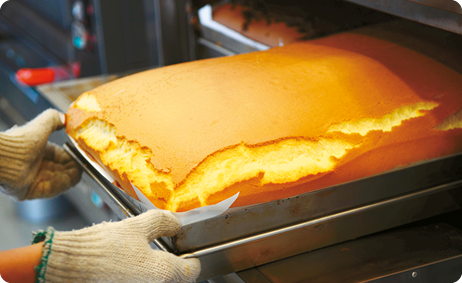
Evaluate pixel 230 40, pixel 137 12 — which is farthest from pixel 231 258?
pixel 137 12

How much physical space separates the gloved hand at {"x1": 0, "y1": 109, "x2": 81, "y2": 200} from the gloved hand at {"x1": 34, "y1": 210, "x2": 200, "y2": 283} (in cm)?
41

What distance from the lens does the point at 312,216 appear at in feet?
2.99

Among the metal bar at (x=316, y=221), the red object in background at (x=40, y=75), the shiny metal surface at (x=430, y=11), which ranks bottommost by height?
the red object in background at (x=40, y=75)

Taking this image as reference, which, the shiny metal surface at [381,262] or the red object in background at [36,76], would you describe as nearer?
the shiny metal surface at [381,262]

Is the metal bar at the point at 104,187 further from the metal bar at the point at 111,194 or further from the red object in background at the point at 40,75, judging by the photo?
the red object in background at the point at 40,75

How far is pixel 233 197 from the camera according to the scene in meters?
0.83

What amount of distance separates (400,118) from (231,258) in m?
0.51

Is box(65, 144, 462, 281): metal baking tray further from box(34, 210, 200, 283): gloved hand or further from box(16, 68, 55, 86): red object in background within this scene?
box(16, 68, 55, 86): red object in background

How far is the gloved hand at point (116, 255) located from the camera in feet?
2.37

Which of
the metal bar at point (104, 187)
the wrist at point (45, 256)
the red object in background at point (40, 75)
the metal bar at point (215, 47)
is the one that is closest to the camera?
the wrist at point (45, 256)

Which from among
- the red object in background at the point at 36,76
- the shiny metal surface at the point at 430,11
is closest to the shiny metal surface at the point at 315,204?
the shiny metal surface at the point at 430,11

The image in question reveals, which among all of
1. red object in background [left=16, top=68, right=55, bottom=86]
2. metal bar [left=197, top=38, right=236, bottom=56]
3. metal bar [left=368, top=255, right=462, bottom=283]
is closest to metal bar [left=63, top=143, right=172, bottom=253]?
metal bar [left=368, top=255, right=462, bottom=283]

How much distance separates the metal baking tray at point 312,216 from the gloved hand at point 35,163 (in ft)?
0.60

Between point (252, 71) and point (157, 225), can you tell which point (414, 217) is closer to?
point (252, 71)
